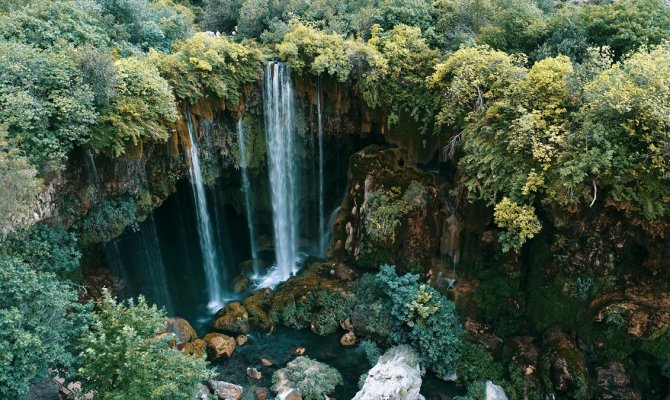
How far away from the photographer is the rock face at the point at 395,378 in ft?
40.8

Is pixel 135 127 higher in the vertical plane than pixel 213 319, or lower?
higher

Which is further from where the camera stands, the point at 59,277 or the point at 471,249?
the point at 471,249

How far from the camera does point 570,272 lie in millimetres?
12758

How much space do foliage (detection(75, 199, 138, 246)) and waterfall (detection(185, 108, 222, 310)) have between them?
82.6 inches

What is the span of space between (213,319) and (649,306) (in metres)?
12.1

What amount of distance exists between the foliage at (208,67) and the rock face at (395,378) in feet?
29.5

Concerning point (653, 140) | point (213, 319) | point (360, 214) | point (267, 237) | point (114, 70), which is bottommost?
point (213, 319)

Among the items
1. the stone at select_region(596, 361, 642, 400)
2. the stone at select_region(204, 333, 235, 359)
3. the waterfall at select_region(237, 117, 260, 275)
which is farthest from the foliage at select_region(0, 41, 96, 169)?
the stone at select_region(596, 361, 642, 400)

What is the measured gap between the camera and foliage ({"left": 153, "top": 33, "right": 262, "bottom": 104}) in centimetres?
1429

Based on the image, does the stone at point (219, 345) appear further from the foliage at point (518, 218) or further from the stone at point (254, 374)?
the foliage at point (518, 218)

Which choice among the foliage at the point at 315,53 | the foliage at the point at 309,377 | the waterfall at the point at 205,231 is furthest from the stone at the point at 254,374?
the foliage at the point at 315,53

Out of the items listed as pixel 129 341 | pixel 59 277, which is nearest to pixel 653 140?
pixel 129 341

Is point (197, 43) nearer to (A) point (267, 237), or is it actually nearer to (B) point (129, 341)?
(A) point (267, 237)

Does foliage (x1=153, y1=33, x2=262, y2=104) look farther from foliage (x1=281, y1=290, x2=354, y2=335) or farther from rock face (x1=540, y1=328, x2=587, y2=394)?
rock face (x1=540, y1=328, x2=587, y2=394)
